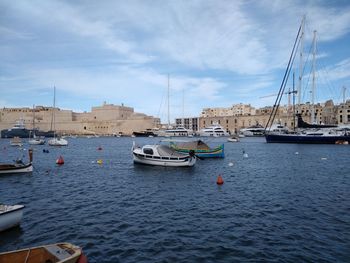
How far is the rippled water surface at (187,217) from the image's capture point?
1143 centimetres

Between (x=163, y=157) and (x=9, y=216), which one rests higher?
(x=163, y=157)

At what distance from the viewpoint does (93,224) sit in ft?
47.6

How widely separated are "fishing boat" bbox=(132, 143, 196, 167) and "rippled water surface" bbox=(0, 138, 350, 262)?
680 centimetres

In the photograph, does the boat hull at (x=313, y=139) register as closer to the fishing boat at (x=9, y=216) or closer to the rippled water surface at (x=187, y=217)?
the rippled water surface at (x=187, y=217)

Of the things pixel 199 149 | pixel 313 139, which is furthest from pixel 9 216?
pixel 313 139

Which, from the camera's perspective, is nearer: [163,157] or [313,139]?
[163,157]

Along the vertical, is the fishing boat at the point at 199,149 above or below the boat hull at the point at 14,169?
above

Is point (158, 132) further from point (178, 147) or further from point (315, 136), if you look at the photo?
point (178, 147)

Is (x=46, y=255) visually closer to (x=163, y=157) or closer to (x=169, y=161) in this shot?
(x=169, y=161)

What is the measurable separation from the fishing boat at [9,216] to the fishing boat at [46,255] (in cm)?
523

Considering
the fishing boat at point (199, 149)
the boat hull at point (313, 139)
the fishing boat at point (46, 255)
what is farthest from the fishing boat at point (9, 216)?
the boat hull at point (313, 139)

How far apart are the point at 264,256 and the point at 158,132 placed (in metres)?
171

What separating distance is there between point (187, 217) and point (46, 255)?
27.2ft

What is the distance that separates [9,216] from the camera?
43.3 feet
